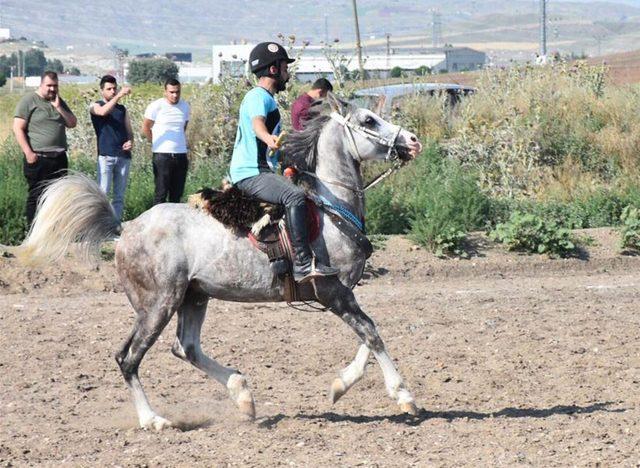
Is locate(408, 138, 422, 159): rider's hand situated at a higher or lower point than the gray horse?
higher

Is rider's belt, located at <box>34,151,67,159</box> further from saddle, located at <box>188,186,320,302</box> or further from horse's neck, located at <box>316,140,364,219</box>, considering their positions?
horse's neck, located at <box>316,140,364,219</box>

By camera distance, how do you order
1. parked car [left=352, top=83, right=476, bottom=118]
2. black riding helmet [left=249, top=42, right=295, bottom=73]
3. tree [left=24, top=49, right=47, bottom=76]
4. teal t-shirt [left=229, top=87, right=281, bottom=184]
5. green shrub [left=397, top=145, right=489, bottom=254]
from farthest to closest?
tree [left=24, top=49, right=47, bottom=76] → parked car [left=352, top=83, right=476, bottom=118] → green shrub [left=397, top=145, right=489, bottom=254] → black riding helmet [left=249, top=42, right=295, bottom=73] → teal t-shirt [left=229, top=87, right=281, bottom=184]

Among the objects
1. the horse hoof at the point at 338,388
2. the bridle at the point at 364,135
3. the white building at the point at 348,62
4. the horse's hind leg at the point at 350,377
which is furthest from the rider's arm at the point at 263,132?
the white building at the point at 348,62

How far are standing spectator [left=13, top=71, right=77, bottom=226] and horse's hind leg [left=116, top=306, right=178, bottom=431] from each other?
17.9ft

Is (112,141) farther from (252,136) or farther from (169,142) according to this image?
(252,136)

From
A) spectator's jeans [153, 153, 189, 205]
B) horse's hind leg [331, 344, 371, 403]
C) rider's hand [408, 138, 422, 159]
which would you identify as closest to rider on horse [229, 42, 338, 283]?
horse's hind leg [331, 344, 371, 403]

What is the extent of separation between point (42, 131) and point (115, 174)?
1.23 meters

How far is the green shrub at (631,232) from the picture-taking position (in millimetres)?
14586

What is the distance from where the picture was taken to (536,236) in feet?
47.4

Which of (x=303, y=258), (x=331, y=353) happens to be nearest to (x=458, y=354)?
(x=331, y=353)

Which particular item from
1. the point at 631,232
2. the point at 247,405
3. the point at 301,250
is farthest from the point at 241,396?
the point at 631,232

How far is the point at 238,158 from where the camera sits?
834 cm

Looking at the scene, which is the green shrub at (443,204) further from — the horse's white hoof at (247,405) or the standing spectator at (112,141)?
→ the horse's white hoof at (247,405)

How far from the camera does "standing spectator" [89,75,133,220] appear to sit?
14.2m
